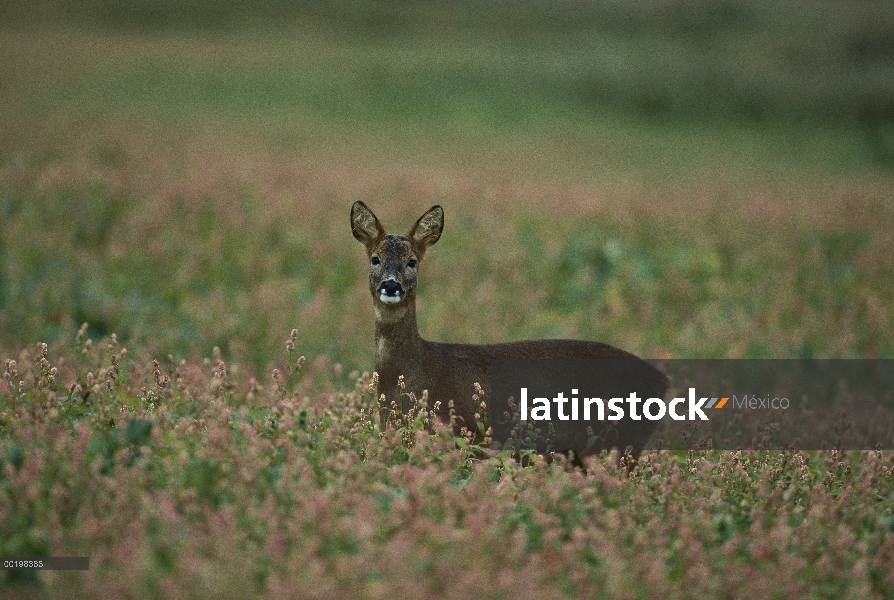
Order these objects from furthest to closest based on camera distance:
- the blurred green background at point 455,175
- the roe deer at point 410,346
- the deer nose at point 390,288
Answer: the blurred green background at point 455,175
the roe deer at point 410,346
the deer nose at point 390,288

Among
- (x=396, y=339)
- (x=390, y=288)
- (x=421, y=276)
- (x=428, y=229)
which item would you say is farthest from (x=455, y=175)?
(x=390, y=288)

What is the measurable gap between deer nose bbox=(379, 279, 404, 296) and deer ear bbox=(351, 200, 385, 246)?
21.3 inches

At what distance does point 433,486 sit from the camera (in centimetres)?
547

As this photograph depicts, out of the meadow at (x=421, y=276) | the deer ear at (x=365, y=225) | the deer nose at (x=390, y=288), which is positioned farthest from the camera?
the deer ear at (x=365, y=225)

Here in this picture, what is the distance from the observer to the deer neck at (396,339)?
7.68 m

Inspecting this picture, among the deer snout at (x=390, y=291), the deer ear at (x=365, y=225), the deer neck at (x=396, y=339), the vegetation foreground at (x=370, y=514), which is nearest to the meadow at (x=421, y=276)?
the vegetation foreground at (x=370, y=514)

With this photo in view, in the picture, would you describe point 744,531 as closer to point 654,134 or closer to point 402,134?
point 402,134

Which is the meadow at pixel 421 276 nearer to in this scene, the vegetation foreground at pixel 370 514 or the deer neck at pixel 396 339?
the vegetation foreground at pixel 370 514

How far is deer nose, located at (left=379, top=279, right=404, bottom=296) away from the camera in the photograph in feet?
24.5

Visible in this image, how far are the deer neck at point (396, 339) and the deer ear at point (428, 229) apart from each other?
1.72 ft

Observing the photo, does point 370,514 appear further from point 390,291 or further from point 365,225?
point 365,225

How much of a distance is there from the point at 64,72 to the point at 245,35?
11737mm

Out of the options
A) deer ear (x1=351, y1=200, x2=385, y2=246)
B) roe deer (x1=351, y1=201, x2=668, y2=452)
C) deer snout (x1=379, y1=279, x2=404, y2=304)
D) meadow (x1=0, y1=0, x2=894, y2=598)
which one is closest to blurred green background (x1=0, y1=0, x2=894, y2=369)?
meadow (x1=0, y1=0, x2=894, y2=598)

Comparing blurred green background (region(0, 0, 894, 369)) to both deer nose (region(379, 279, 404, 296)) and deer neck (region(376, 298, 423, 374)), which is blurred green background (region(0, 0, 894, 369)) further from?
deer nose (region(379, 279, 404, 296))
